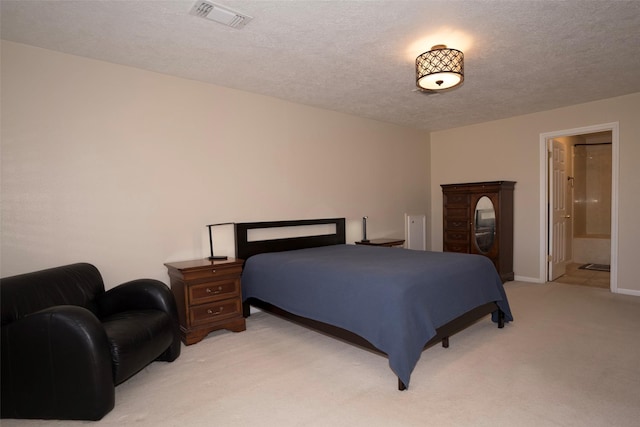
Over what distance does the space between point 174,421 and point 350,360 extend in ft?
4.35

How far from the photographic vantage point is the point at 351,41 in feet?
9.16

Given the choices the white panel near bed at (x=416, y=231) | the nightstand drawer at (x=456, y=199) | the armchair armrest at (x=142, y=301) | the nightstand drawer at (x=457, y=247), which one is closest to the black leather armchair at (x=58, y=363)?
the armchair armrest at (x=142, y=301)

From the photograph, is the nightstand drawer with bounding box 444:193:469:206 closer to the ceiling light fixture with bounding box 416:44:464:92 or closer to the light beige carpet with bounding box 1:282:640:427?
the light beige carpet with bounding box 1:282:640:427

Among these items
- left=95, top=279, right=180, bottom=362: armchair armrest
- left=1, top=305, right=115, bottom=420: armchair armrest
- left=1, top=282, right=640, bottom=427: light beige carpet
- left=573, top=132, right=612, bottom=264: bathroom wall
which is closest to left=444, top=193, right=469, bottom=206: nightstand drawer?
left=1, top=282, right=640, bottom=427: light beige carpet

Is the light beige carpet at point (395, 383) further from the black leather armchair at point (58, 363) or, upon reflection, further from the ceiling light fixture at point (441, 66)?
the ceiling light fixture at point (441, 66)

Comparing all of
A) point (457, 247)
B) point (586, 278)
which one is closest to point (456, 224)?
point (457, 247)

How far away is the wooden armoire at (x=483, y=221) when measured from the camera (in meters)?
5.25

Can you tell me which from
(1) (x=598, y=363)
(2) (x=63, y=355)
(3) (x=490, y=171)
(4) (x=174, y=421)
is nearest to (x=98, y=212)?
(2) (x=63, y=355)

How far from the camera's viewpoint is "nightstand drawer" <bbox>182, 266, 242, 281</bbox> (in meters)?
3.10

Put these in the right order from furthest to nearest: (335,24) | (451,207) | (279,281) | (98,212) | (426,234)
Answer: (426,234) < (451,207) < (279,281) < (98,212) < (335,24)

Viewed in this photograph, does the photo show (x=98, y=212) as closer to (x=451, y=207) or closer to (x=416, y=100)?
(x=416, y=100)

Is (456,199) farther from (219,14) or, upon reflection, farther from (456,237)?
(219,14)

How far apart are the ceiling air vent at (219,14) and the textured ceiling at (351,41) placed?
49mm

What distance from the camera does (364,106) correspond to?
4707mm
